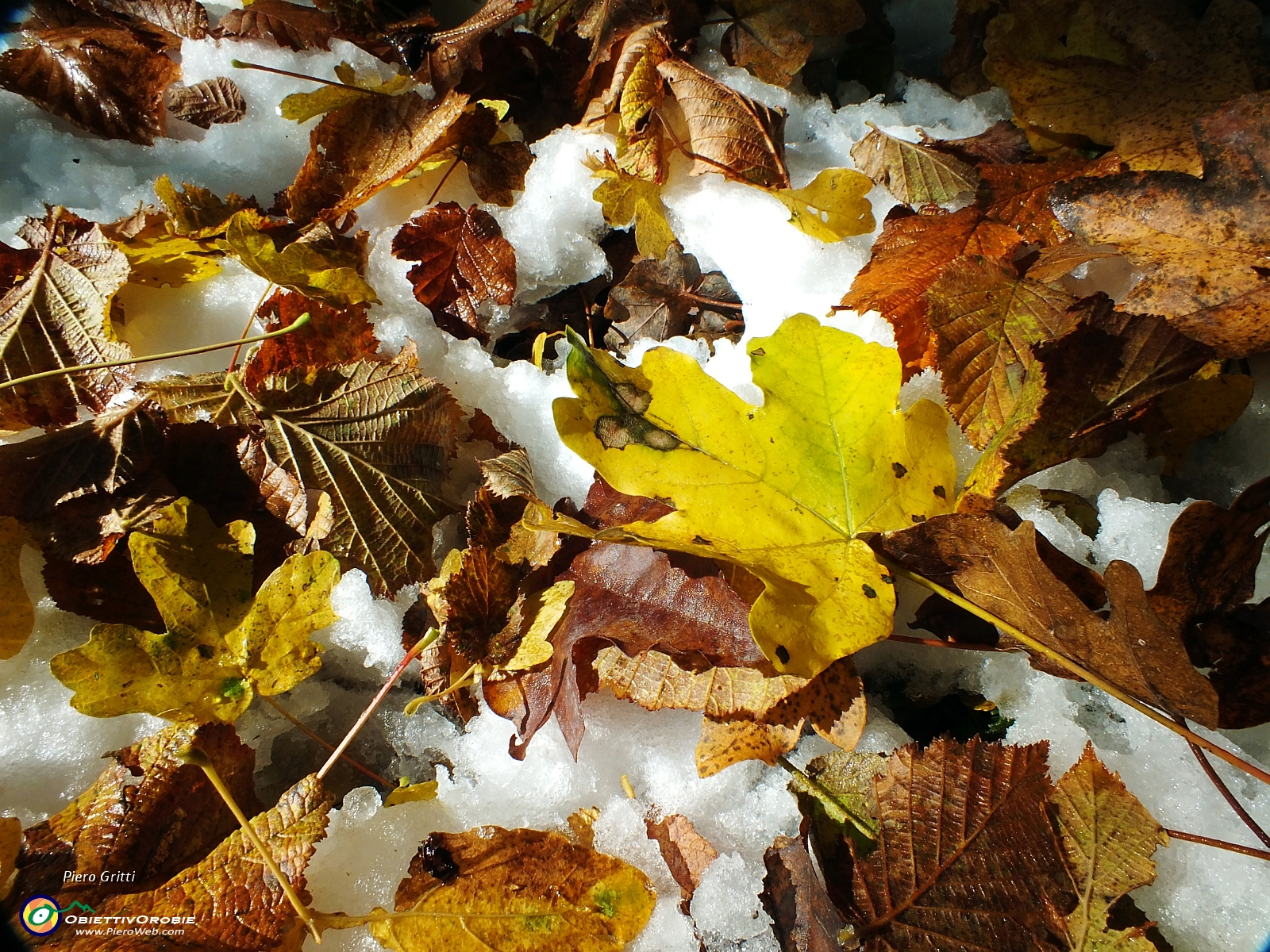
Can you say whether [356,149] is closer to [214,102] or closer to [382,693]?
[214,102]

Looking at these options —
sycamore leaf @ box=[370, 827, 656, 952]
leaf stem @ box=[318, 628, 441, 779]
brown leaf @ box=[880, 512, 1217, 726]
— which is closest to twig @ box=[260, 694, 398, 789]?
leaf stem @ box=[318, 628, 441, 779]

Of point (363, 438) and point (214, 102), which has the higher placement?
point (214, 102)

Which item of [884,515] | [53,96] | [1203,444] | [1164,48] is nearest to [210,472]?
[53,96]

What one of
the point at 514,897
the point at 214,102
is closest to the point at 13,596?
the point at 514,897

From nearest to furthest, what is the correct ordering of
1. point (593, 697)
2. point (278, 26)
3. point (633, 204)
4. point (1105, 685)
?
point (1105, 685) → point (593, 697) → point (633, 204) → point (278, 26)

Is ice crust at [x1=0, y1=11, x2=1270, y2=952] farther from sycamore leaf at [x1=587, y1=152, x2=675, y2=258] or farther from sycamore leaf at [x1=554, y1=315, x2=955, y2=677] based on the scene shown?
sycamore leaf at [x1=554, y1=315, x2=955, y2=677]

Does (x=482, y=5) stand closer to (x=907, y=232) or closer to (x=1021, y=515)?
(x=907, y=232)
